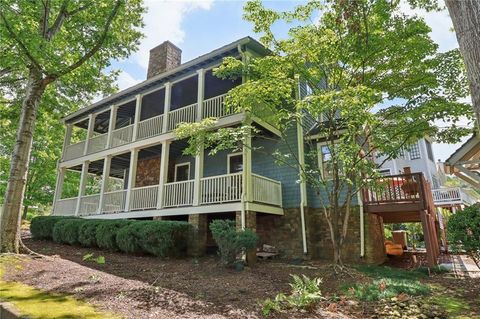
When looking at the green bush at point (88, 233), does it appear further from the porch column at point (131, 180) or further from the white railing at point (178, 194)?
the white railing at point (178, 194)

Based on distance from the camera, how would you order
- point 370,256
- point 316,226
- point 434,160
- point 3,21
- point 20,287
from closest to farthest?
point 20,287
point 3,21
point 370,256
point 316,226
point 434,160

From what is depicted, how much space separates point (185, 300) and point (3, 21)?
8289mm

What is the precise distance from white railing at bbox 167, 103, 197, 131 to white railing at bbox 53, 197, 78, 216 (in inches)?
274

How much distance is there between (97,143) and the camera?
15.2 metres

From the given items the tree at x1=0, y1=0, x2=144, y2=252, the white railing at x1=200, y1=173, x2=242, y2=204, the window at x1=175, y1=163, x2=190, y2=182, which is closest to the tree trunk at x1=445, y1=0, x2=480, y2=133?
the white railing at x1=200, y1=173, x2=242, y2=204

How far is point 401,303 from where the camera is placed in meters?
4.98

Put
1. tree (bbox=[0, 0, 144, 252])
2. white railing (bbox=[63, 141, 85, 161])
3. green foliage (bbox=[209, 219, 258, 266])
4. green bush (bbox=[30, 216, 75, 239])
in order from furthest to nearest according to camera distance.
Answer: white railing (bbox=[63, 141, 85, 161]) < green bush (bbox=[30, 216, 75, 239]) < green foliage (bbox=[209, 219, 258, 266]) < tree (bbox=[0, 0, 144, 252])

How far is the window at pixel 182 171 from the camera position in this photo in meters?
14.8

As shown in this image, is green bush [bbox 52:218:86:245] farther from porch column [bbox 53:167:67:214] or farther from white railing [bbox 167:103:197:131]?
white railing [bbox 167:103:197:131]

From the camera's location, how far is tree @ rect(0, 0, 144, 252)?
757 centimetres

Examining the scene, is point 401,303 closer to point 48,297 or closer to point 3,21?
point 48,297

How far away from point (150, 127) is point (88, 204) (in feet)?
17.2

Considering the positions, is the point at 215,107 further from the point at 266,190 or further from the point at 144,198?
the point at 144,198

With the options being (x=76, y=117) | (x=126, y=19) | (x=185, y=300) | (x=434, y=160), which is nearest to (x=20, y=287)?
(x=185, y=300)
